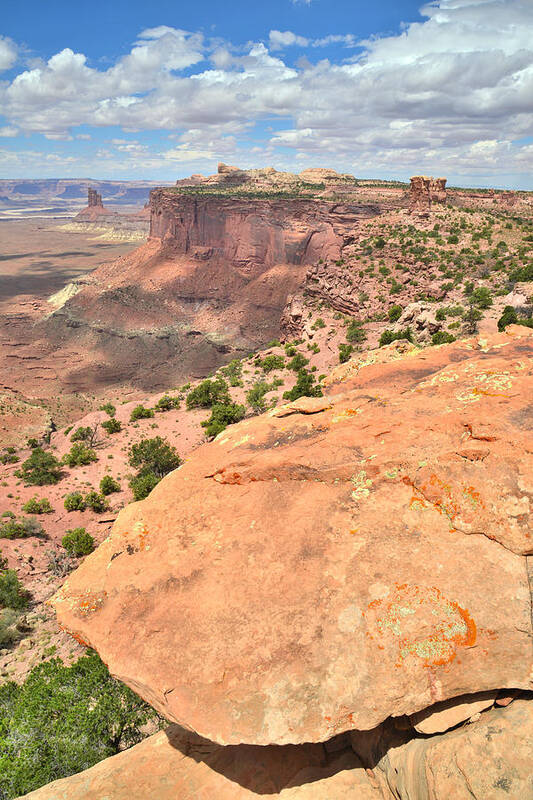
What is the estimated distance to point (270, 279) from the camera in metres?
93.5

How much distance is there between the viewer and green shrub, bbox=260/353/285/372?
188 feet

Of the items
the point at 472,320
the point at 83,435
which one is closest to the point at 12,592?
the point at 83,435

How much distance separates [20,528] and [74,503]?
416 cm

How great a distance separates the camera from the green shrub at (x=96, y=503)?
111 ft

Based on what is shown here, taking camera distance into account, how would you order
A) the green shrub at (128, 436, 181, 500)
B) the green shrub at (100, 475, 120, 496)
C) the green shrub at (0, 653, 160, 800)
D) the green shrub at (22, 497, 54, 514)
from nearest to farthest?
the green shrub at (0, 653, 160, 800)
the green shrub at (22, 497, 54, 514)
the green shrub at (100, 475, 120, 496)
the green shrub at (128, 436, 181, 500)

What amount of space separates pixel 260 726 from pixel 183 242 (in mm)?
116211

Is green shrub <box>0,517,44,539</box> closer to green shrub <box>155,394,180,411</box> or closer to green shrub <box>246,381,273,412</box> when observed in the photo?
green shrub <box>155,394,180,411</box>

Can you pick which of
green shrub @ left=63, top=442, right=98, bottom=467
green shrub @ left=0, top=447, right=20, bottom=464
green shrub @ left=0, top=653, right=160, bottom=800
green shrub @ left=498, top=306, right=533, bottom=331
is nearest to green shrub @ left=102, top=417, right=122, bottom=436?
green shrub @ left=63, top=442, right=98, bottom=467

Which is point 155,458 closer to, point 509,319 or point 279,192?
point 509,319

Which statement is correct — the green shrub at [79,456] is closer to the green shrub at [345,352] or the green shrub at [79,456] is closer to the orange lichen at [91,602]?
the green shrub at [345,352]

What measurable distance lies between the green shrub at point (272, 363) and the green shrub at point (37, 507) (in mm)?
31317

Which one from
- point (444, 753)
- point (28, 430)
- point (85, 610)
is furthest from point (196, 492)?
point (28, 430)

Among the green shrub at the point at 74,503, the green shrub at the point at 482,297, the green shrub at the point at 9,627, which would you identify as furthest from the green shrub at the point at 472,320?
the green shrub at the point at 9,627

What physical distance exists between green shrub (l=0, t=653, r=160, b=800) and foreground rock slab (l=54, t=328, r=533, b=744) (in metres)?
6.88
